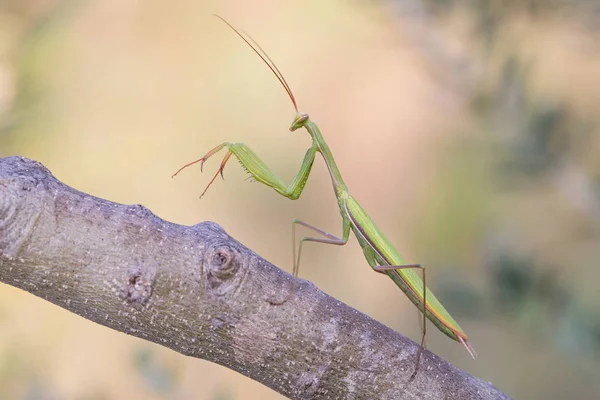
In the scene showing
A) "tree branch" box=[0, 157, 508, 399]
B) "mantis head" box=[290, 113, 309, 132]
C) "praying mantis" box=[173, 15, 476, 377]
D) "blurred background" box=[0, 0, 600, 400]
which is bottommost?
"tree branch" box=[0, 157, 508, 399]

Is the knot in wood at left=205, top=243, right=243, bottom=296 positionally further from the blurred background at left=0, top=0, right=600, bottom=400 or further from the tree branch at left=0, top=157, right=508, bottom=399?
the blurred background at left=0, top=0, right=600, bottom=400

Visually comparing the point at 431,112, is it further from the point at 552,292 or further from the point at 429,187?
the point at 552,292

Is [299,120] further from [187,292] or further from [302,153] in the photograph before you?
[302,153]

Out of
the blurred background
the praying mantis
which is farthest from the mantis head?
the blurred background

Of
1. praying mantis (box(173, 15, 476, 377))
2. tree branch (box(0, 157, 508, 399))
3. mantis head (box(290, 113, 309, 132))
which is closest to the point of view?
tree branch (box(0, 157, 508, 399))

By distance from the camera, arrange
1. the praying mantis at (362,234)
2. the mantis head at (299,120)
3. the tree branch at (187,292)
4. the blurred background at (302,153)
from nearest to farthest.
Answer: the tree branch at (187,292) → the praying mantis at (362,234) → the mantis head at (299,120) → the blurred background at (302,153)

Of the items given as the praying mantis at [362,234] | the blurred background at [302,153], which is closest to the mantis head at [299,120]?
the praying mantis at [362,234]

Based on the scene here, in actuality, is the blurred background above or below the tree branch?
above

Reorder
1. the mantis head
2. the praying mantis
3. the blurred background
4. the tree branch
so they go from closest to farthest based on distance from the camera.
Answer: the tree branch, the praying mantis, the mantis head, the blurred background

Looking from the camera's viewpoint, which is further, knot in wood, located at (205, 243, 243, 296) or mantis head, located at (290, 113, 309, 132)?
mantis head, located at (290, 113, 309, 132)

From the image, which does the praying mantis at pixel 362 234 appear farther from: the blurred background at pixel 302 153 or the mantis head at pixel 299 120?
the blurred background at pixel 302 153
